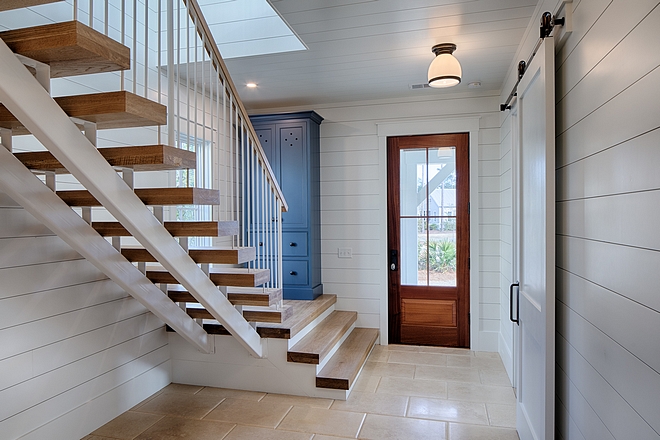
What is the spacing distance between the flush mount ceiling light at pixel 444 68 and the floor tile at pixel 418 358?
2464 mm

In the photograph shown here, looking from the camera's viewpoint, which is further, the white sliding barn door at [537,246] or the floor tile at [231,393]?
the floor tile at [231,393]

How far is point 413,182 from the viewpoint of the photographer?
4484mm

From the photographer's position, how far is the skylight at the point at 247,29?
10.9 feet

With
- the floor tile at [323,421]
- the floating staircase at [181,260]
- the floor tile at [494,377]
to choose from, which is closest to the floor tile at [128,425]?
the floating staircase at [181,260]

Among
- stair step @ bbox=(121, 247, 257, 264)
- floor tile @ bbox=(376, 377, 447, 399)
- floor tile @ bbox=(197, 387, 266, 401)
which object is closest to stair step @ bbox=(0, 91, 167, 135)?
stair step @ bbox=(121, 247, 257, 264)

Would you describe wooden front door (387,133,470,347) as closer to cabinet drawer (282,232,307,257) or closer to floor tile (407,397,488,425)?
cabinet drawer (282,232,307,257)

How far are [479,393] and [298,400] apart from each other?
1.38 meters

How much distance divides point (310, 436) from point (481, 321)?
7.75 feet

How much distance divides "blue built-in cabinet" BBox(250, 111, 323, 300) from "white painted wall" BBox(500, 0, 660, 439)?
110 inches

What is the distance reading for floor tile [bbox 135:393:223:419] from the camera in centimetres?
301

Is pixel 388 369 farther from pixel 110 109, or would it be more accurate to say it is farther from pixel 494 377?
pixel 110 109

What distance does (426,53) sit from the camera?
128 inches

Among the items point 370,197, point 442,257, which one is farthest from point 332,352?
point 370,197

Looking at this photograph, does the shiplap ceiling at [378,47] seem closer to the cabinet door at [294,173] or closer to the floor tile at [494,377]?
the cabinet door at [294,173]
